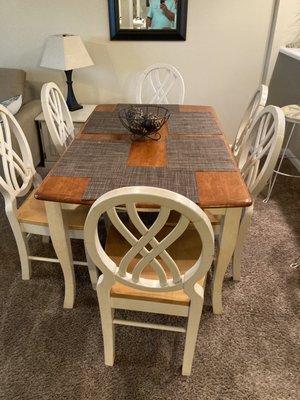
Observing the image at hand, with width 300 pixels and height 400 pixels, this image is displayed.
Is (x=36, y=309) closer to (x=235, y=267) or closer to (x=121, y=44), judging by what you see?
(x=235, y=267)

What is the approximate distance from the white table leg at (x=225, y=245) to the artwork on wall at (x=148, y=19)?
2.13 metres

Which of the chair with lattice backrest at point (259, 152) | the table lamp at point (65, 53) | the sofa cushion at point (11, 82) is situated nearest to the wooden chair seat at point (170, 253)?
the chair with lattice backrest at point (259, 152)

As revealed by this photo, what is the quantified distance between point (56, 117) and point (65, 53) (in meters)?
0.98

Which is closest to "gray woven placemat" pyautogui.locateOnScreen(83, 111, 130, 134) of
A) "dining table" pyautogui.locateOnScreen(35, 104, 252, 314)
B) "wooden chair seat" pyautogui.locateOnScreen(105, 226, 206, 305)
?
"dining table" pyautogui.locateOnScreen(35, 104, 252, 314)

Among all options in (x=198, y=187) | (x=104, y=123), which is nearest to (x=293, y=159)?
(x=104, y=123)

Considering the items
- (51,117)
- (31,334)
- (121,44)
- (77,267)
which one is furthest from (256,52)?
(31,334)

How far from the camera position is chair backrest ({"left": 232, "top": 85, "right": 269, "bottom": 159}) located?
Result: 5.70ft

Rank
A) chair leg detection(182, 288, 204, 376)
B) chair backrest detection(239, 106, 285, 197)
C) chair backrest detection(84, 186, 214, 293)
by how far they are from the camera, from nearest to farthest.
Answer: chair backrest detection(84, 186, 214, 293)
chair leg detection(182, 288, 204, 376)
chair backrest detection(239, 106, 285, 197)

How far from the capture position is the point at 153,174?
132 cm

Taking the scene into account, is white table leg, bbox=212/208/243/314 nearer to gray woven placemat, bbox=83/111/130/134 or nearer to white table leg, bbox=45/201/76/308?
white table leg, bbox=45/201/76/308

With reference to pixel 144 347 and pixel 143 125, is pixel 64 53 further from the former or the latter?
pixel 144 347

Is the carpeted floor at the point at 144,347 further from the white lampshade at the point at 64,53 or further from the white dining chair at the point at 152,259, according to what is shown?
the white lampshade at the point at 64,53

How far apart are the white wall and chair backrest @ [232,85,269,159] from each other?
3.56 feet

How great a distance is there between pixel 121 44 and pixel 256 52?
4.02 ft
